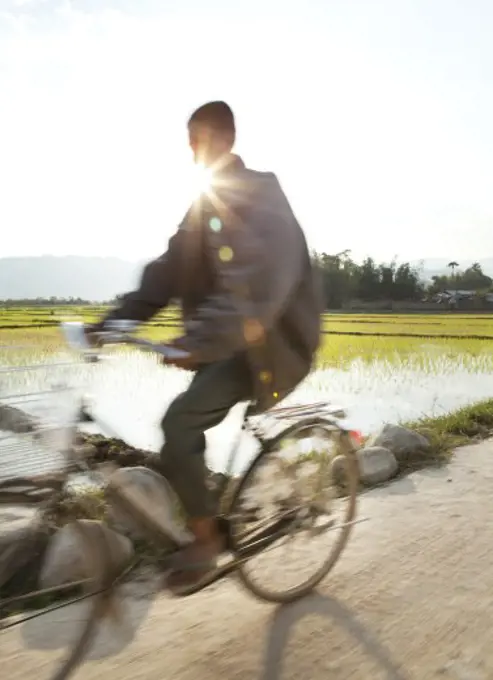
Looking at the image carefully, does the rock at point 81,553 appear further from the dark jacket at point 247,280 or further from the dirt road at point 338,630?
the dark jacket at point 247,280

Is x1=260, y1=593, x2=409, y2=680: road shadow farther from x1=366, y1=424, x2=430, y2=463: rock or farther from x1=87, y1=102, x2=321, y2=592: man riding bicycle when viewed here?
x1=366, y1=424, x2=430, y2=463: rock

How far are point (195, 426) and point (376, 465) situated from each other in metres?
2.47

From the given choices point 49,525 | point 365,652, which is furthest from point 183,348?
point 365,652

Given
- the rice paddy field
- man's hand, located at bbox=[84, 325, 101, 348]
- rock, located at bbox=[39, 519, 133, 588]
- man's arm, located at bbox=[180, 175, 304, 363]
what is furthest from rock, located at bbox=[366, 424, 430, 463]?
man's hand, located at bbox=[84, 325, 101, 348]

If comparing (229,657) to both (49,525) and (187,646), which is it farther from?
(49,525)

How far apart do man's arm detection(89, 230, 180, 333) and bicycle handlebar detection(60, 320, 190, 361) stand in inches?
17.8

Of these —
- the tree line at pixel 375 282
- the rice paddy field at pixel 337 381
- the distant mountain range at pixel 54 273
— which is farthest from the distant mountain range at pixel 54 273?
the rice paddy field at pixel 337 381

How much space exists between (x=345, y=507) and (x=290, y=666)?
87 cm

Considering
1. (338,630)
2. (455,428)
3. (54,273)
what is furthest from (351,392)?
(54,273)

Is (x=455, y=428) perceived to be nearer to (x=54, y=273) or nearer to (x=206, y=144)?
(x=206, y=144)

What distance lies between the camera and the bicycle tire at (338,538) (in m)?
2.71

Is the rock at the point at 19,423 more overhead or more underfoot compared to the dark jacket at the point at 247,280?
more underfoot

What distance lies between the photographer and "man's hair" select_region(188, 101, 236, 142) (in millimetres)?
2477

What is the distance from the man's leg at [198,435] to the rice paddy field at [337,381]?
97 mm
